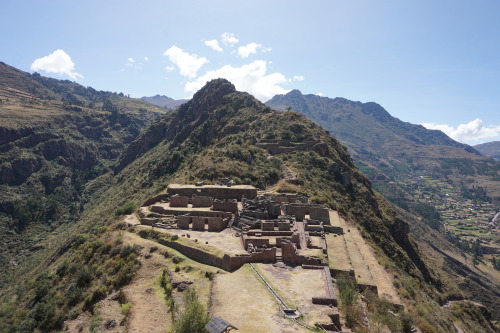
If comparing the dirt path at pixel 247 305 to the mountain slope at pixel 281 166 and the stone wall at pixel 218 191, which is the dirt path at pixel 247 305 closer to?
the mountain slope at pixel 281 166

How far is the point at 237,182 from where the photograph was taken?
5356 cm

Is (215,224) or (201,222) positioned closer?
(215,224)

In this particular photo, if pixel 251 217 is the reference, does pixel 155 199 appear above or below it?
below

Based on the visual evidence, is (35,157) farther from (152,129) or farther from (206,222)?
(206,222)

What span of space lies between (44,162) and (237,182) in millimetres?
91787

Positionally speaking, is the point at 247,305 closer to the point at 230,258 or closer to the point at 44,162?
the point at 230,258

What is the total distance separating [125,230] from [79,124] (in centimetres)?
13031

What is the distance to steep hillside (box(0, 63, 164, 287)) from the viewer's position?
85.8 metres

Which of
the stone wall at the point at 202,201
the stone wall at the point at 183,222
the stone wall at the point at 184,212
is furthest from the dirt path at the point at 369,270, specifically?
the stone wall at the point at 183,222

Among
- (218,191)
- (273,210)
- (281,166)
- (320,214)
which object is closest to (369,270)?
(320,214)

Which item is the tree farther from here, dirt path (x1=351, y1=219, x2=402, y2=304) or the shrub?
dirt path (x1=351, y1=219, x2=402, y2=304)

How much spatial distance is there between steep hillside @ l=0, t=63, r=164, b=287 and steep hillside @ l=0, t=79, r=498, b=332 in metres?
8.28

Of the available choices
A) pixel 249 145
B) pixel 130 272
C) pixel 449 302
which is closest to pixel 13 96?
pixel 249 145

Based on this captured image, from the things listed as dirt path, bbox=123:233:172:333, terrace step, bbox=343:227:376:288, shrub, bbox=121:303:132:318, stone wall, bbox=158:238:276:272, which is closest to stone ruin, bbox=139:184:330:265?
stone wall, bbox=158:238:276:272
